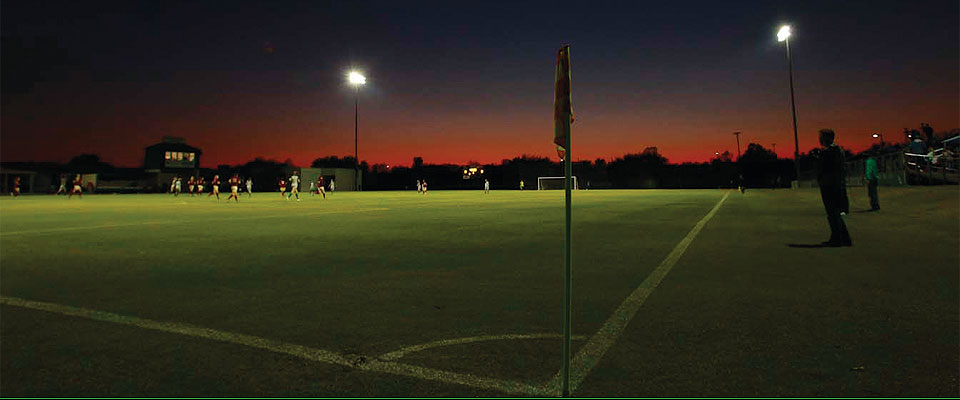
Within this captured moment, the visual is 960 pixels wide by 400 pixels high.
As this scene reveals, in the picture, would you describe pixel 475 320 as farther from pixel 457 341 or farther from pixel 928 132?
pixel 928 132

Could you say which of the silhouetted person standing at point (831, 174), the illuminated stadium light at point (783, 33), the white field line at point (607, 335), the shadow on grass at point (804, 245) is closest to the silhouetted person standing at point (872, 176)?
the shadow on grass at point (804, 245)

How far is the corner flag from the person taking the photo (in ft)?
10.8

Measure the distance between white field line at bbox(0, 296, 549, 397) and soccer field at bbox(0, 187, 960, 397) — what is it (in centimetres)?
2

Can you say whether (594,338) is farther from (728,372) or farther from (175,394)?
(175,394)

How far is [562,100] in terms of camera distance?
3.31m

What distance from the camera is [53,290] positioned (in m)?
5.70

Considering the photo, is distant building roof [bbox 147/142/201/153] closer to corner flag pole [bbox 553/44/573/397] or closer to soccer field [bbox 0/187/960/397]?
soccer field [bbox 0/187/960/397]

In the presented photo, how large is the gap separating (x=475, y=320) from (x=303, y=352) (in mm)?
1338

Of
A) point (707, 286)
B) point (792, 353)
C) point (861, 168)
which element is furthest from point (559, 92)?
point (861, 168)

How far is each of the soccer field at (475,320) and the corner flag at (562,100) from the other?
135cm

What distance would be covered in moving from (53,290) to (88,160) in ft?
409

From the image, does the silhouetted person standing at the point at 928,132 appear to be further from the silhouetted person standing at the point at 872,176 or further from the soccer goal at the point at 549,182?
the soccer goal at the point at 549,182

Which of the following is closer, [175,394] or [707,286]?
[175,394]

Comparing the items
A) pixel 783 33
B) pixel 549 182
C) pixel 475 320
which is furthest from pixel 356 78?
pixel 475 320
